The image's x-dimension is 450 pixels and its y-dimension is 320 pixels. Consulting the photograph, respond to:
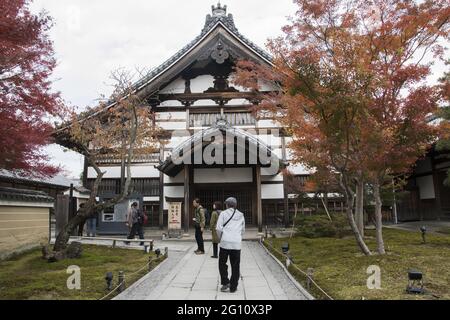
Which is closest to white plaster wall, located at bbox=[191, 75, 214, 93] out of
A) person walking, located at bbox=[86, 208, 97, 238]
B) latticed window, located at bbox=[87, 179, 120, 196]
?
latticed window, located at bbox=[87, 179, 120, 196]

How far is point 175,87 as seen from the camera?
20.4m

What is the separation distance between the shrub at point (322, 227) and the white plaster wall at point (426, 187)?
27.2ft

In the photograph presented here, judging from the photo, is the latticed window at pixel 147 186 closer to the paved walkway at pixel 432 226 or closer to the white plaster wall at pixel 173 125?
the white plaster wall at pixel 173 125

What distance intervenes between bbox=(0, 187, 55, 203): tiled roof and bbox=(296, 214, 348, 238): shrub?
1007 centimetres

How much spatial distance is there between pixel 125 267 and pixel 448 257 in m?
8.20

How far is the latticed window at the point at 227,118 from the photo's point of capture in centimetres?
1994

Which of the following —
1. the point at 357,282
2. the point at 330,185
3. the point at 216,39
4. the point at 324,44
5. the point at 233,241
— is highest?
the point at 216,39

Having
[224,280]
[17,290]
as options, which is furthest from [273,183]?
[17,290]

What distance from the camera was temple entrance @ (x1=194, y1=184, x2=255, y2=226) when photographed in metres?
19.8

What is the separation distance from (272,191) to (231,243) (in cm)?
1321

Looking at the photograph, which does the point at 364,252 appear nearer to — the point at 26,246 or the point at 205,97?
the point at 26,246

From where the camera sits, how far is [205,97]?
66.2ft

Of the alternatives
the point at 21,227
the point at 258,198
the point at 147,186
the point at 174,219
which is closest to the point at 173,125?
the point at 147,186

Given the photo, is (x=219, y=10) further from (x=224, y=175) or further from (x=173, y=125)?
(x=224, y=175)
